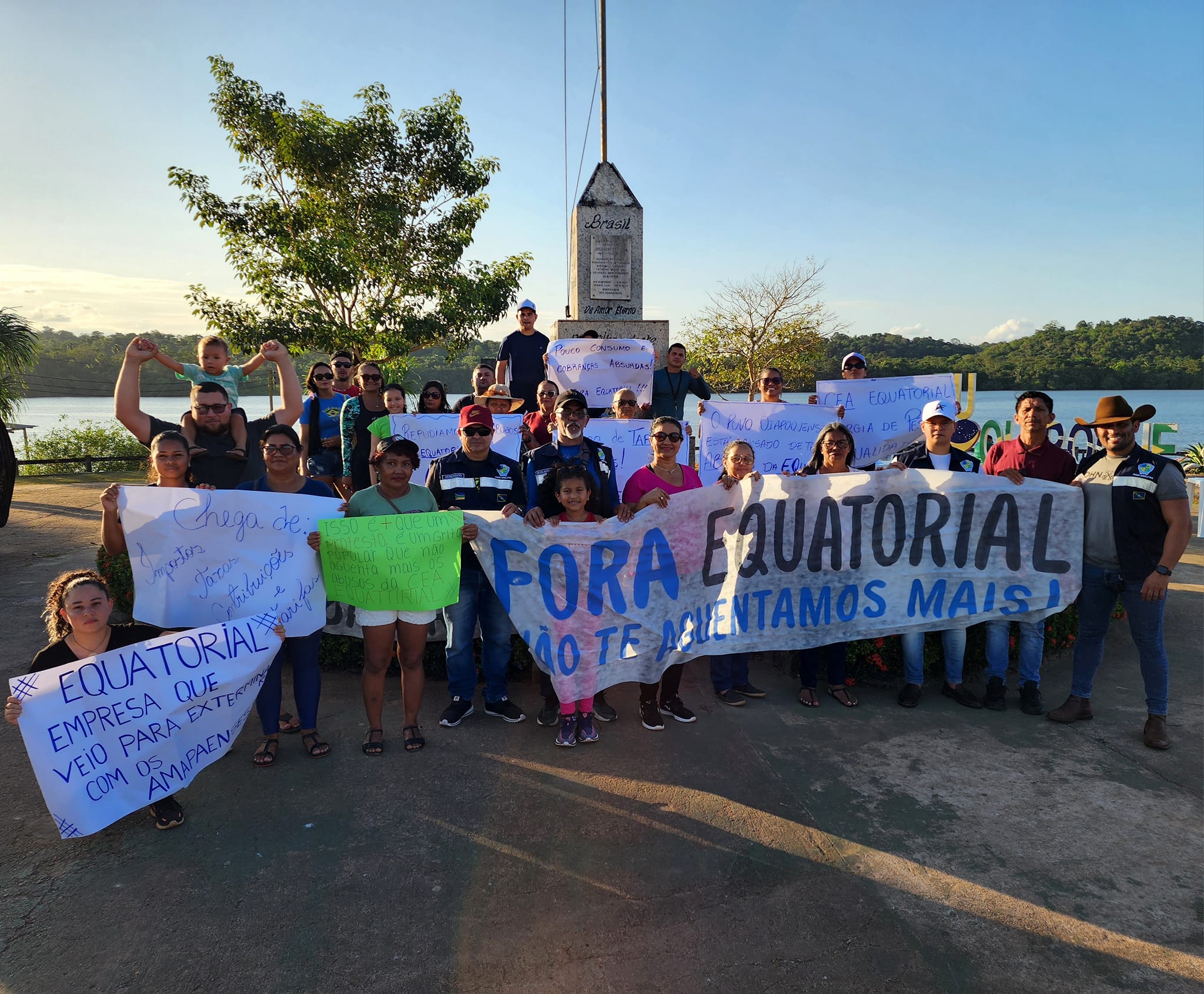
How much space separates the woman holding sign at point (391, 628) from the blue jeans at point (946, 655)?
337 centimetres

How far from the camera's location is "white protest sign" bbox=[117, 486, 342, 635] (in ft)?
13.2

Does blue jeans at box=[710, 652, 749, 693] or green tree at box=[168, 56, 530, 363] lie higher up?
green tree at box=[168, 56, 530, 363]

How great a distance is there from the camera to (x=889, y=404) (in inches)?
293

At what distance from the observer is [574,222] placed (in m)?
10.7

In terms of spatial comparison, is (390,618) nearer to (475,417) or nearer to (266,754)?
(266,754)

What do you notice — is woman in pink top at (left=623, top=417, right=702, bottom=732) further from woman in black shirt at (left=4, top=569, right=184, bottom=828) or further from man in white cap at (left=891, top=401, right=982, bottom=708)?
woman in black shirt at (left=4, top=569, right=184, bottom=828)

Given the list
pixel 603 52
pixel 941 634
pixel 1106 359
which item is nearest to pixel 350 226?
pixel 603 52

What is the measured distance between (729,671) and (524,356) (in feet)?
16.7

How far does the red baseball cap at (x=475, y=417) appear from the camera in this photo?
4516 mm

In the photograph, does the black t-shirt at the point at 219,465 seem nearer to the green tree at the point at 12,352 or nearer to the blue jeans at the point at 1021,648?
the blue jeans at the point at 1021,648

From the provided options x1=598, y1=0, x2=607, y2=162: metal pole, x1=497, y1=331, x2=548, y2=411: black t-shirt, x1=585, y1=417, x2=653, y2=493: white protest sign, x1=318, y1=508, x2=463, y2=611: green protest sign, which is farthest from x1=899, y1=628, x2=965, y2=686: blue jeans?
x1=598, y1=0, x2=607, y2=162: metal pole

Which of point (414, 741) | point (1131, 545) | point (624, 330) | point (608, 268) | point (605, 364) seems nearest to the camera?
point (414, 741)

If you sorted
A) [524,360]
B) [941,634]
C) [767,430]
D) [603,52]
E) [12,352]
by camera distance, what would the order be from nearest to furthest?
[941,634], [767,430], [524,360], [603,52], [12,352]

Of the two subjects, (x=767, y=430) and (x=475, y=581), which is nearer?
(x=475, y=581)
